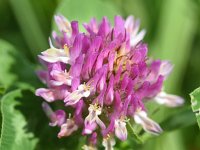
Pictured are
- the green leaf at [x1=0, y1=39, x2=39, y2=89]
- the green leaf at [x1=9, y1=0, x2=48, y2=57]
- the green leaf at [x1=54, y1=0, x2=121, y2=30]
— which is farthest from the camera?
the green leaf at [x1=9, y1=0, x2=48, y2=57]

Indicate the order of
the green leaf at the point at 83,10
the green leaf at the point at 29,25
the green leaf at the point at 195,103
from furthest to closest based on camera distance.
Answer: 1. the green leaf at the point at 29,25
2. the green leaf at the point at 83,10
3. the green leaf at the point at 195,103

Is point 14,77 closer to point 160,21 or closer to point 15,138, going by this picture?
point 15,138

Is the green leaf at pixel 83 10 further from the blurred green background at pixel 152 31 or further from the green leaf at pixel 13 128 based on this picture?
the green leaf at pixel 13 128

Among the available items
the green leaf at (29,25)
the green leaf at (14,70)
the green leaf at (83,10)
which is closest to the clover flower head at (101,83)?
the green leaf at (14,70)

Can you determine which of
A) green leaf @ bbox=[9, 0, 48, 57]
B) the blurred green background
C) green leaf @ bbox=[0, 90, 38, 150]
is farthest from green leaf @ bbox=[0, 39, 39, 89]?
green leaf @ bbox=[9, 0, 48, 57]

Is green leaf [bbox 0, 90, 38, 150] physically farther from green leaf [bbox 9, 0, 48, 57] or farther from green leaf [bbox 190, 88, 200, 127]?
green leaf [bbox 9, 0, 48, 57]

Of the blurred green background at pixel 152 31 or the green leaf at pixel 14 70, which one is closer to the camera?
the green leaf at pixel 14 70

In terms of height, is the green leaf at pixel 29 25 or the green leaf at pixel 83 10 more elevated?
the green leaf at pixel 29 25

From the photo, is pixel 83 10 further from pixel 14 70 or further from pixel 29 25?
pixel 29 25
